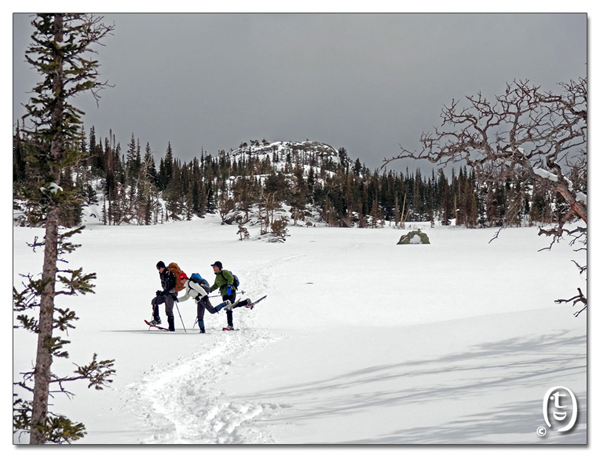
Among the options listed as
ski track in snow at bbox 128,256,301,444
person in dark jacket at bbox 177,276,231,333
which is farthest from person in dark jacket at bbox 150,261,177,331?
ski track in snow at bbox 128,256,301,444

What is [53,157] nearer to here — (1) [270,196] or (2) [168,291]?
(2) [168,291]

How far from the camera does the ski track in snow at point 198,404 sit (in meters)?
5.74

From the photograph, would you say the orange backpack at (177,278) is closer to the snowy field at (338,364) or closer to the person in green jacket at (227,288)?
the person in green jacket at (227,288)

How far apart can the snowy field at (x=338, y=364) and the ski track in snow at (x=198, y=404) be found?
0.02 m

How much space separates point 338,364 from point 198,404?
279 cm

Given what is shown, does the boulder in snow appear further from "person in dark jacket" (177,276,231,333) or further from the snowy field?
"person in dark jacket" (177,276,231,333)

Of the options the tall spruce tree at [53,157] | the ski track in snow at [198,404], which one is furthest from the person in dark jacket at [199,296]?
the tall spruce tree at [53,157]

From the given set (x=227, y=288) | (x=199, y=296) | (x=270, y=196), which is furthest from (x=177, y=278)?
(x=270, y=196)

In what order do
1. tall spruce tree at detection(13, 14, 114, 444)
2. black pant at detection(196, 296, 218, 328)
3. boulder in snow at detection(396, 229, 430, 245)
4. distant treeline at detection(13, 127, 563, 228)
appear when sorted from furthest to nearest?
distant treeline at detection(13, 127, 563, 228) → boulder in snow at detection(396, 229, 430, 245) → black pant at detection(196, 296, 218, 328) → tall spruce tree at detection(13, 14, 114, 444)

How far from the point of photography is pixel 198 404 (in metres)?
6.67

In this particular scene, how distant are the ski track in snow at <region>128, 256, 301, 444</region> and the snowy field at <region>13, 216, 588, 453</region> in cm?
2

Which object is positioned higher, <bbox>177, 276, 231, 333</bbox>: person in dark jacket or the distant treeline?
the distant treeline

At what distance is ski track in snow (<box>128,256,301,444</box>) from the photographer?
5.74m

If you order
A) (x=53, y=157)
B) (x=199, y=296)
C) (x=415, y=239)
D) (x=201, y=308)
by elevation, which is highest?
(x=53, y=157)
